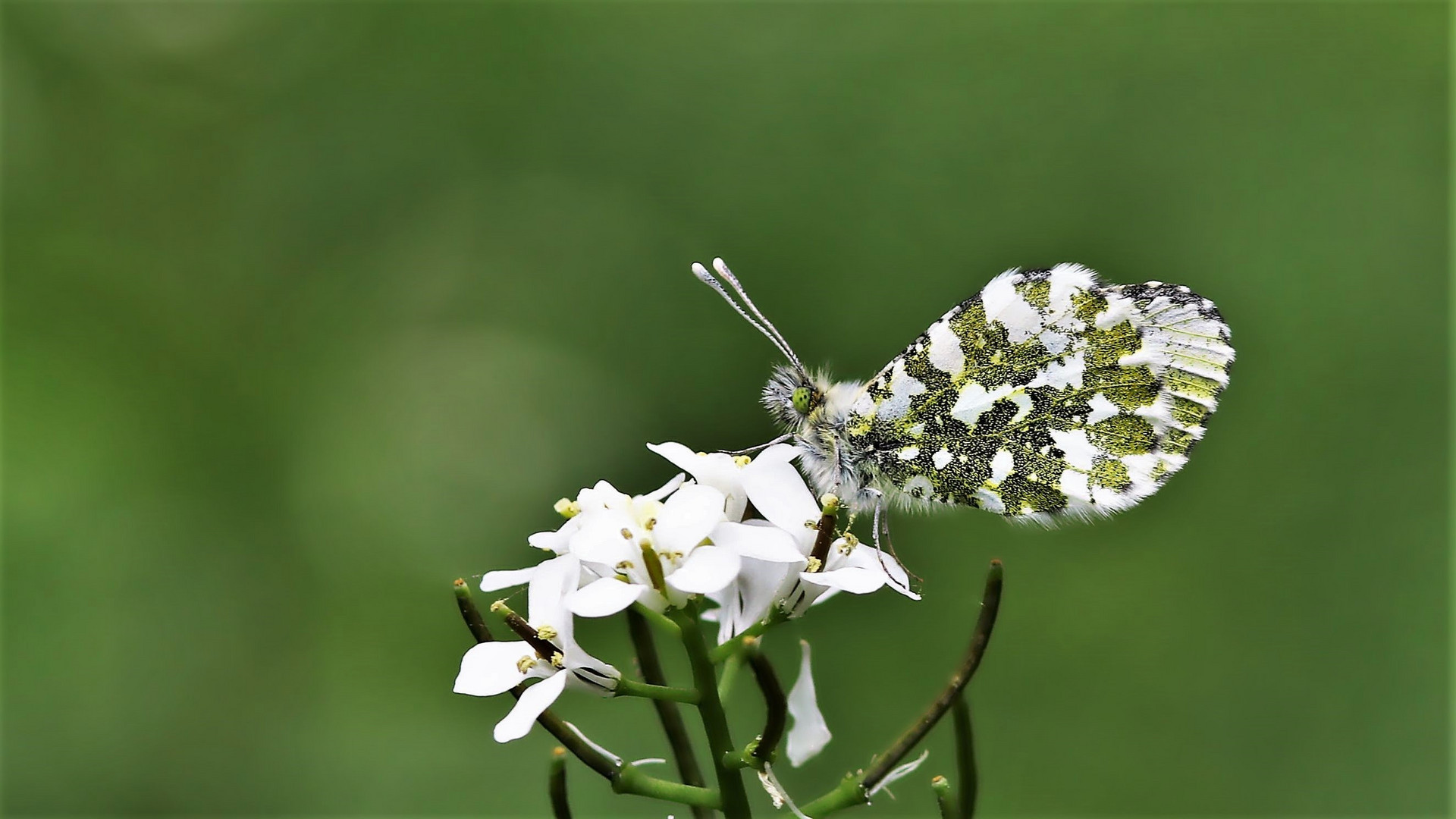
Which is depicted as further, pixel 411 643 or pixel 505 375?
pixel 505 375

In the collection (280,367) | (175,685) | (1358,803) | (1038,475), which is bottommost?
(1358,803)

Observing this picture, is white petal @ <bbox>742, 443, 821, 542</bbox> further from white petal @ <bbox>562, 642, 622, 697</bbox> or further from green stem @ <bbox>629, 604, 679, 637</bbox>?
white petal @ <bbox>562, 642, 622, 697</bbox>

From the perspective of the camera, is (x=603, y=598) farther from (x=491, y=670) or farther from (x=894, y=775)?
(x=894, y=775)

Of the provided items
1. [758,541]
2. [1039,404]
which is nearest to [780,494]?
[758,541]

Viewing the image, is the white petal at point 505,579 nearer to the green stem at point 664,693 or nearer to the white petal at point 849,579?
the green stem at point 664,693

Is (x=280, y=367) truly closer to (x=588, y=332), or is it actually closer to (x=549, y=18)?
(x=588, y=332)

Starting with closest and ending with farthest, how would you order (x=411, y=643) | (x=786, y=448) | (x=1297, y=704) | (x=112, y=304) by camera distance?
(x=786, y=448), (x=1297, y=704), (x=411, y=643), (x=112, y=304)

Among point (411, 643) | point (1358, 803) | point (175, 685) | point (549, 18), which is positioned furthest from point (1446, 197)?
point (175, 685)

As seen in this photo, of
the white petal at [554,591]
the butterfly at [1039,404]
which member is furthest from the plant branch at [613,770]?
the butterfly at [1039,404]
